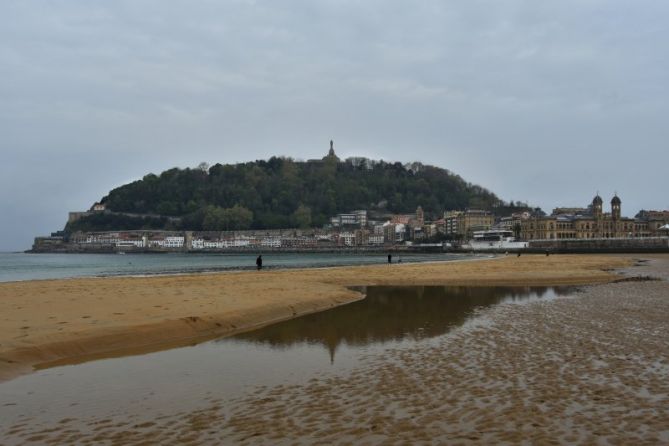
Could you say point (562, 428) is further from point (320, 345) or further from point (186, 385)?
point (320, 345)

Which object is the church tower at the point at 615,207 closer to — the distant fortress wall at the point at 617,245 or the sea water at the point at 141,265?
the distant fortress wall at the point at 617,245

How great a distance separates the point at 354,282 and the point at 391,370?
895 inches

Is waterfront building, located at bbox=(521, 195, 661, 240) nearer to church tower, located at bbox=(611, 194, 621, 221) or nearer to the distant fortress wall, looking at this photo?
church tower, located at bbox=(611, 194, 621, 221)

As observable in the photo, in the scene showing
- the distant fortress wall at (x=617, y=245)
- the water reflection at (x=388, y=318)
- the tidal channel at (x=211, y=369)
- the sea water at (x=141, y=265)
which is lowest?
the sea water at (x=141, y=265)

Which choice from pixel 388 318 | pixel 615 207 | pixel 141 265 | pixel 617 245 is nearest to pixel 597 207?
pixel 615 207

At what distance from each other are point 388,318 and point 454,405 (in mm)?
9484

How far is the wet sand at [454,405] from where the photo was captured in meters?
6.45

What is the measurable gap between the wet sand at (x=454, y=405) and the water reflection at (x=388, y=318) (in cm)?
200

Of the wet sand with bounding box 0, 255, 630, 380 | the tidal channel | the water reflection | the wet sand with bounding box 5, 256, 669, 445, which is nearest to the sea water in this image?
the wet sand with bounding box 0, 255, 630, 380

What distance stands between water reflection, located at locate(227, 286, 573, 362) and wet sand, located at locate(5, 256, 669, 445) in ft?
6.57

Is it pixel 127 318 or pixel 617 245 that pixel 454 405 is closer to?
pixel 127 318

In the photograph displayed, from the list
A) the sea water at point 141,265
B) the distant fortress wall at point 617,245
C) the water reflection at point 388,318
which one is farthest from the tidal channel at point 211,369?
the distant fortress wall at point 617,245

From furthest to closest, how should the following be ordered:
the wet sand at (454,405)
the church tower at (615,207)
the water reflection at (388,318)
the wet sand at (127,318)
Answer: the church tower at (615,207) < the water reflection at (388,318) < the wet sand at (127,318) < the wet sand at (454,405)

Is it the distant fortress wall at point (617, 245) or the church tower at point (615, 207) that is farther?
the church tower at point (615, 207)
